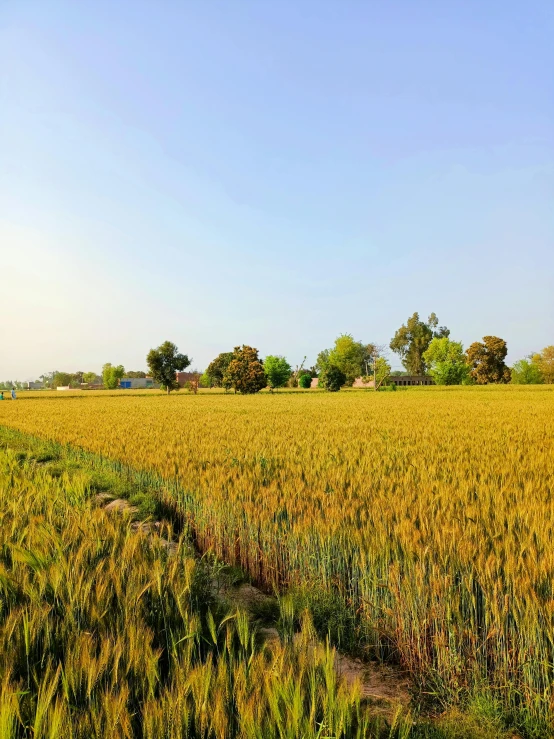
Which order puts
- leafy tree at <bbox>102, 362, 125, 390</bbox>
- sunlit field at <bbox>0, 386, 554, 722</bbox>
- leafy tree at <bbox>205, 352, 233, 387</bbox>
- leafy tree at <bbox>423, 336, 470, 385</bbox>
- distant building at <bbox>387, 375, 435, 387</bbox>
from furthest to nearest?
leafy tree at <bbox>102, 362, 125, 390</bbox>
distant building at <bbox>387, 375, 435, 387</bbox>
leafy tree at <bbox>205, 352, 233, 387</bbox>
leafy tree at <bbox>423, 336, 470, 385</bbox>
sunlit field at <bbox>0, 386, 554, 722</bbox>

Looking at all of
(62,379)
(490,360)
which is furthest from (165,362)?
(62,379)

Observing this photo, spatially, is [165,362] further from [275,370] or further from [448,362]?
[448,362]

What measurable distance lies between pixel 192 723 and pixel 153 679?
9.9 inches

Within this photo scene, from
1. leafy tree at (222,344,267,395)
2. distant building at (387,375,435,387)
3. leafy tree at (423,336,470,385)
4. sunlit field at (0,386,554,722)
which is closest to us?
sunlit field at (0,386,554,722)

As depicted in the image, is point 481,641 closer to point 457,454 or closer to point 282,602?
point 282,602

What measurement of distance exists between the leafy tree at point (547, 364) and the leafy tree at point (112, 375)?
11822 centimetres

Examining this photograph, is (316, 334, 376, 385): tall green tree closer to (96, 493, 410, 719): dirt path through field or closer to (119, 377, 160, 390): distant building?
(119, 377, 160, 390): distant building

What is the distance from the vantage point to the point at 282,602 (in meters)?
3.22

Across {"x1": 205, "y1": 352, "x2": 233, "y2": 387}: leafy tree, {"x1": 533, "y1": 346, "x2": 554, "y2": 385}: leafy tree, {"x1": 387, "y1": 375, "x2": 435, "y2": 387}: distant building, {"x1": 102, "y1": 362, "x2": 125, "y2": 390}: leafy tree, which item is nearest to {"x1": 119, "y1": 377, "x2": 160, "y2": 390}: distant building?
{"x1": 102, "y1": 362, "x2": 125, "y2": 390}: leafy tree

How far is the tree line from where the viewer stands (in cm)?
6781

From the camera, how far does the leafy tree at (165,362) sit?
75.1 metres

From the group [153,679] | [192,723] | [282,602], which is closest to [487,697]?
[282,602]

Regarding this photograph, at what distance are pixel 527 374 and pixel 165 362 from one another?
78.5m

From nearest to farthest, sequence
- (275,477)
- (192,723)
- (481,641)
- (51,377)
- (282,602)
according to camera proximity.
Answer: (192,723)
(481,641)
(282,602)
(275,477)
(51,377)
